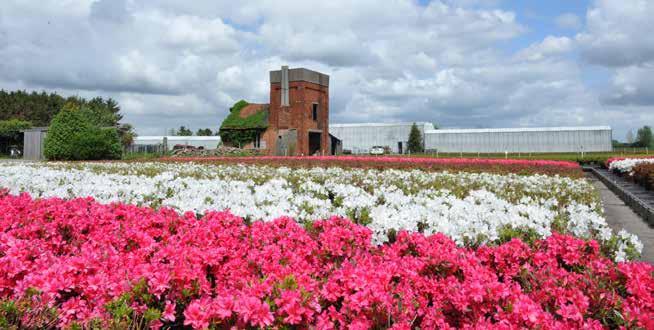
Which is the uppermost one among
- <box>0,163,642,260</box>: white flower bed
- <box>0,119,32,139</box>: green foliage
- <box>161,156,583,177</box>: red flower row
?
<box>0,119,32,139</box>: green foliage

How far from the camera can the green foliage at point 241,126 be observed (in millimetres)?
42500

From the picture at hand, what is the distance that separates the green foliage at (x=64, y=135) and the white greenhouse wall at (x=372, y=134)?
43.9 m

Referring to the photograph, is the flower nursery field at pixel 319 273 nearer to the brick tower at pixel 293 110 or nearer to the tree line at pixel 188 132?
the brick tower at pixel 293 110

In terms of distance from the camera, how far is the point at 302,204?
19.4 ft

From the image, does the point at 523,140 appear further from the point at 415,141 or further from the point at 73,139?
the point at 73,139

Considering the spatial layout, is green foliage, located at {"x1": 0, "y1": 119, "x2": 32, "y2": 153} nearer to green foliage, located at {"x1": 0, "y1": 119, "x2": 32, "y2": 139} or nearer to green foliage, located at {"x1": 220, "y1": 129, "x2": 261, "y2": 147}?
green foliage, located at {"x1": 0, "y1": 119, "x2": 32, "y2": 139}

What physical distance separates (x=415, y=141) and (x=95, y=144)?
140 feet

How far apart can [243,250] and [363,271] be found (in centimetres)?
119

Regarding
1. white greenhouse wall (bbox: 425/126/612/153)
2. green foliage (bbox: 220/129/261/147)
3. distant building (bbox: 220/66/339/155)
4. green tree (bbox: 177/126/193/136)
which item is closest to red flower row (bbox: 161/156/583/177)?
distant building (bbox: 220/66/339/155)

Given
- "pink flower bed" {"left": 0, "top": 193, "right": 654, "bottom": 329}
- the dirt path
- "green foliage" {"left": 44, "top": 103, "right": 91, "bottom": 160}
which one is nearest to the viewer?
"pink flower bed" {"left": 0, "top": 193, "right": 654, "bottom": 329}

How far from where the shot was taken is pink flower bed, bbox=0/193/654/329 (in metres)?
2.37

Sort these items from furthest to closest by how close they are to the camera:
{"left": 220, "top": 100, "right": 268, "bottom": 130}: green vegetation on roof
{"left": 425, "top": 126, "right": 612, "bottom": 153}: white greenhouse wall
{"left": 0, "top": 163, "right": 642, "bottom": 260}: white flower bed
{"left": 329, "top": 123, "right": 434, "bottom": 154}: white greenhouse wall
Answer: {"left": 329, "top": 123, "right": 434, "bottom": 154}: white greenhouse wall → {"left": 425, "top": 126, "right": 612, "bottom": 153}: white greenhouse wall → {"left": 220, "top": 100, "right": 268, "bottom": 130}: green vegetation on roof → {"left": 0, "top": 163, "right": 642, "bottom": 260}: white flower bed

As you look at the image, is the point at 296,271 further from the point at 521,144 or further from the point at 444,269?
the point at 521,144

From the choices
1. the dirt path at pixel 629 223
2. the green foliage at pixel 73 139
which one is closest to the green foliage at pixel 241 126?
the green foliage at pixel 73 139
